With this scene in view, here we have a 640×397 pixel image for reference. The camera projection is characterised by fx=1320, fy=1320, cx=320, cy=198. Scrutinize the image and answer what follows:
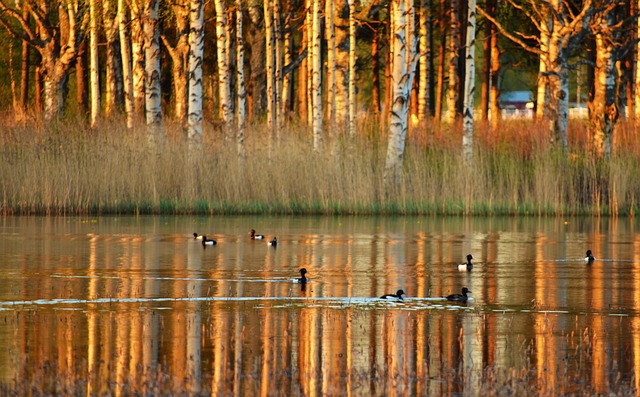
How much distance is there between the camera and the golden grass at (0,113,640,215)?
1025 inches

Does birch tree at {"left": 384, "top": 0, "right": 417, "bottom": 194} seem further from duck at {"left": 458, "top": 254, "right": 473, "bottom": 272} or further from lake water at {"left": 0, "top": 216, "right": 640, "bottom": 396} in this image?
duck at {"left": 458, "top": 254, "right": 473, "bottom": 272}

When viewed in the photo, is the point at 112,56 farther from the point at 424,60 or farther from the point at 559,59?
the point at 559,59

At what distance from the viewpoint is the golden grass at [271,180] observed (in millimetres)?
26047

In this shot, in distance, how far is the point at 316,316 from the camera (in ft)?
37.9

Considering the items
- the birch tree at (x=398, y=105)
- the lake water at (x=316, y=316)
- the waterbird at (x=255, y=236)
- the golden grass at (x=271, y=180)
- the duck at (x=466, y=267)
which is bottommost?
the lake water at (x=316, y=316)

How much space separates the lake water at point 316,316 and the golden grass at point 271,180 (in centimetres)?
552

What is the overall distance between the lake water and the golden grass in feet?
18.1

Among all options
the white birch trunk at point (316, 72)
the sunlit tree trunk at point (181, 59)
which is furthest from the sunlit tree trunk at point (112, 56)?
the white birch trunk at point (316, 72)

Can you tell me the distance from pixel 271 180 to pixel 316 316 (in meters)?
15.2

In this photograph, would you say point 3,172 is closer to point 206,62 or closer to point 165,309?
point 165,309

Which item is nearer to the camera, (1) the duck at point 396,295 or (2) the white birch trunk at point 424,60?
(1) the duck at point 396,295

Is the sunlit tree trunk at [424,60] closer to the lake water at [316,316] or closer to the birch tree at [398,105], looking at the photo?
the birch tree at [398,105]

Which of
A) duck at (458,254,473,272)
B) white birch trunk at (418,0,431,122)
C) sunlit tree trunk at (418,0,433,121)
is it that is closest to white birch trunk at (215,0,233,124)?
sunlit tree trunk at (418,0,433,121)

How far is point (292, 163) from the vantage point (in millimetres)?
26484
